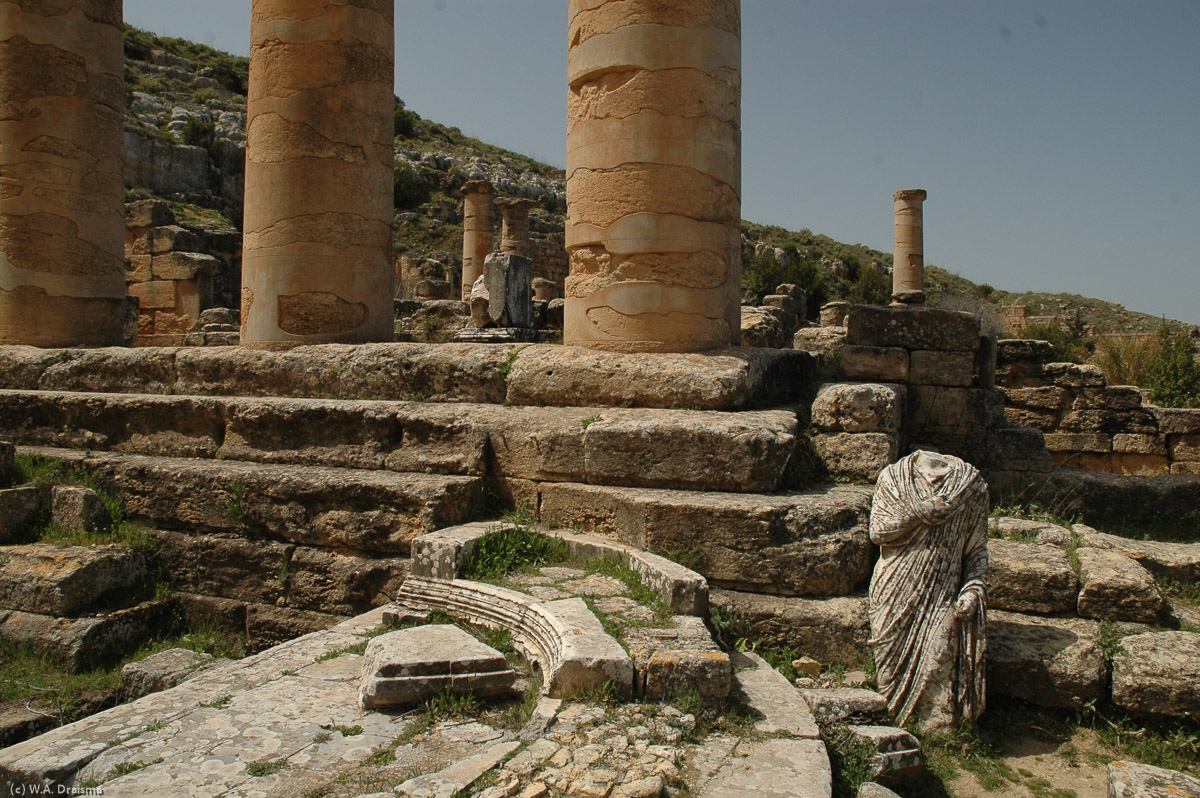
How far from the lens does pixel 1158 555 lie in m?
5.07

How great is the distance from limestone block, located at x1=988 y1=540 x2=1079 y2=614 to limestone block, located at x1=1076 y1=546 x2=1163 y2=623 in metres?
0.07

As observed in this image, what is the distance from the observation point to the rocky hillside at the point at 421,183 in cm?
2864

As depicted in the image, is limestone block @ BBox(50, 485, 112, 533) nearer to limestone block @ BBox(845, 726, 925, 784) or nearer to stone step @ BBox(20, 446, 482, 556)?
stone step @ BBox(20, 446, 482, 556)

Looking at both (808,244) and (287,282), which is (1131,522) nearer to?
(287,282)

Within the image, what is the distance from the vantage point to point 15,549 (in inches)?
204

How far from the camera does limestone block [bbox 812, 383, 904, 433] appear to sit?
510cm

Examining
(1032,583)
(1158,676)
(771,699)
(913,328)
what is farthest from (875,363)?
(771,699)

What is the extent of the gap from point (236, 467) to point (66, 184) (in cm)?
473

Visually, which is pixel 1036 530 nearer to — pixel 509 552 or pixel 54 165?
pixel 509 552

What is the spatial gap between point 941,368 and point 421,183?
115 ft

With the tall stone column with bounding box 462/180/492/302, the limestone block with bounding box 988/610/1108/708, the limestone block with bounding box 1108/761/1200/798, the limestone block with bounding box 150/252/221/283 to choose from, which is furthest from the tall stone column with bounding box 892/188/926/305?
the limestone block with bounding box 1108/761/1200/798

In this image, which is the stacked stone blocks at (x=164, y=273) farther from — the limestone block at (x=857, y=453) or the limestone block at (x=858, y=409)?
the limestone block at (x=857, y=453)

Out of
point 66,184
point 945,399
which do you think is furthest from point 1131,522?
point 66,184

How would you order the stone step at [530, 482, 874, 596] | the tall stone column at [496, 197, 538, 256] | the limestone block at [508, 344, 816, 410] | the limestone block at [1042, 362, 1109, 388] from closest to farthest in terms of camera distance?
the stone step at [530, 482, 874, 596]
the limestone block at [508, 344, 816, 410]
the limestone block at [1042, 362, 1109, 388]
the tall stone column at [496, 197, 538, 256]
